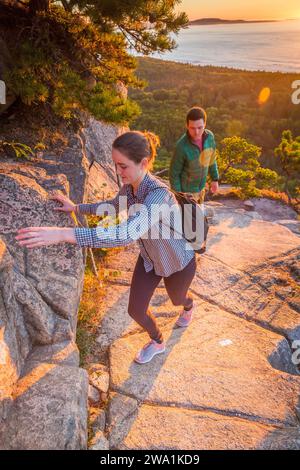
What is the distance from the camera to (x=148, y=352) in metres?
3.67

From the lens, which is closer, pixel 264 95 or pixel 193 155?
pixel 193 155

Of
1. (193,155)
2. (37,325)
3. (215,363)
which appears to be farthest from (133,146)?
(193,155)

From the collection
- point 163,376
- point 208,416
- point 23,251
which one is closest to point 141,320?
point 163,376

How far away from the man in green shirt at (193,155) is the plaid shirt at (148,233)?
6.46 ft

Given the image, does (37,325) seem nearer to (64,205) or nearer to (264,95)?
(64,205)

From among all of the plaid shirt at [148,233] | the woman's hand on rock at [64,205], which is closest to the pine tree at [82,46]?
the woman's hand on rock at [64,205]

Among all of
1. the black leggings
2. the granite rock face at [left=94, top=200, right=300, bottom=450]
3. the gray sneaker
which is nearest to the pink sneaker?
the granite rock face at [left=94, top=200, right=300, bottom=450]

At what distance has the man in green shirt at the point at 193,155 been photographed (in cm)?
470

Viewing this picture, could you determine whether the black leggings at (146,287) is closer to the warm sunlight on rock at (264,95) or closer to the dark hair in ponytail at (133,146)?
the dark hair in ponytail at (133,146)

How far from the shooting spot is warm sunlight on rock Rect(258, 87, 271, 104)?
56.4 meters

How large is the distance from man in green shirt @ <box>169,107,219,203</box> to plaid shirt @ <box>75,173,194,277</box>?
6.46 feet

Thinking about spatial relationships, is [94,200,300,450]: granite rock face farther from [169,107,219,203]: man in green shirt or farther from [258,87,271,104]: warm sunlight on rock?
[258,87,271,104]: warm sunlight on rock

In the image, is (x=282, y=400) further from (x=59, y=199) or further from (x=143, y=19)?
(x=143, y=19)

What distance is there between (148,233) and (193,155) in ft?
7.46
